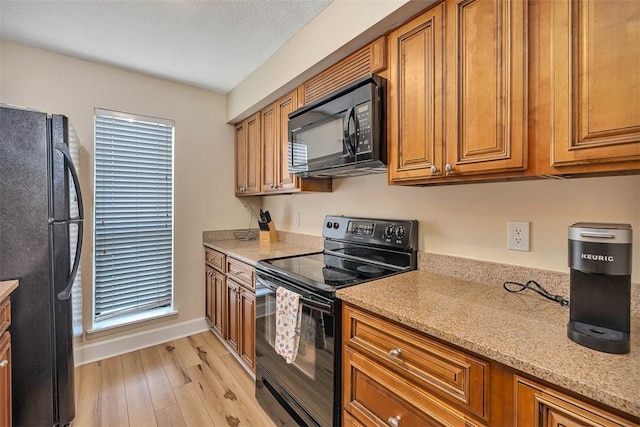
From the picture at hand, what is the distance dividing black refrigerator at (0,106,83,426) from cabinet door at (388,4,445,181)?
173cm

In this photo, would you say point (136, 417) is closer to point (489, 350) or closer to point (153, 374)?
point (153, 374)

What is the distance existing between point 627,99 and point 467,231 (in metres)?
0.78

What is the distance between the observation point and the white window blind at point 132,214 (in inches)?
95.3

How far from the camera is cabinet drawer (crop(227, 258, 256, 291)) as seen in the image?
199 centimetres

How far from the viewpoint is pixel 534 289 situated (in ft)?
3.91

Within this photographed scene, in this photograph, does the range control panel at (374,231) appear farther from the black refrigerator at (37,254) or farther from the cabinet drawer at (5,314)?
the cabinet drawer at (5,314)

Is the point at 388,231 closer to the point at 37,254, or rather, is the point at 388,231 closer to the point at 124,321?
the point at 37,254

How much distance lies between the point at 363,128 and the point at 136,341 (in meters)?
2.64

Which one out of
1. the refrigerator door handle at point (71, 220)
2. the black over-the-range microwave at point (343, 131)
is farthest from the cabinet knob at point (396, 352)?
the refrigerator door handle at point (71, 220)

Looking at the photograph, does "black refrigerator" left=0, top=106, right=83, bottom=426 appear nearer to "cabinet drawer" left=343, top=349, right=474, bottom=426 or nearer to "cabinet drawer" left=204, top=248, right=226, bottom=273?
"cabinet drawer" left=204, top=248, right=226, bottom=273

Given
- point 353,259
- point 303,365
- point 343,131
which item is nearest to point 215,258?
point 353,259

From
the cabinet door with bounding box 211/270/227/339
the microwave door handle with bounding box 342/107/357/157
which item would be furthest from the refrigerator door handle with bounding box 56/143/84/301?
the microwave door handle with bounding box 342/107/357/157

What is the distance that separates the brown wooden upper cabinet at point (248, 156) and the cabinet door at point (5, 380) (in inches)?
69.7

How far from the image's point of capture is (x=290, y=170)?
6.85ft
